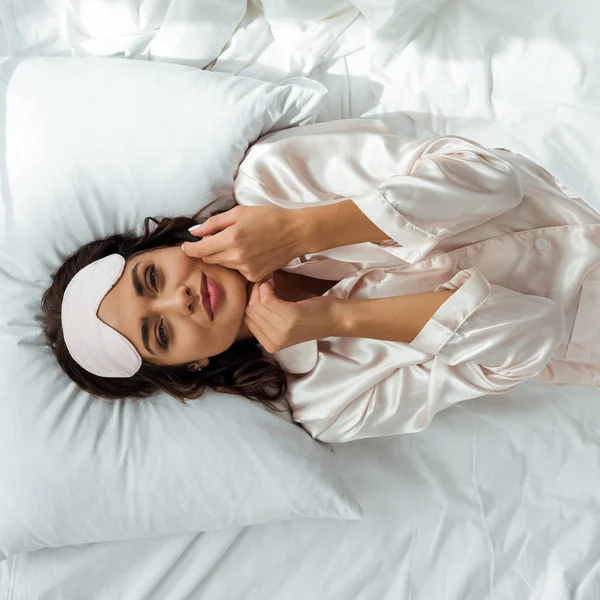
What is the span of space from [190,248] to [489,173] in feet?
1.76

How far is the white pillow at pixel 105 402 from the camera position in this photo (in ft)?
3.85

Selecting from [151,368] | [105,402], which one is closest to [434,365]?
[151,368]

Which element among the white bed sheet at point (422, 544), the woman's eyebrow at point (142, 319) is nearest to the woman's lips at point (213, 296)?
the woman's eyebrow at point (142, 319)

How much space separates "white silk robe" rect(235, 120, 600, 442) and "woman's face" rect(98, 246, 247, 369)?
0.19 meters

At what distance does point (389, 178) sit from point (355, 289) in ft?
0.80

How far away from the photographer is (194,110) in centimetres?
123

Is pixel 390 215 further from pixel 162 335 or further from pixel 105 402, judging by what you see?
pixel 105 402

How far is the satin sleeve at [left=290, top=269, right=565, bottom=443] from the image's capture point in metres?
1.09

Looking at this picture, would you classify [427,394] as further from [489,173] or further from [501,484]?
[489,173]

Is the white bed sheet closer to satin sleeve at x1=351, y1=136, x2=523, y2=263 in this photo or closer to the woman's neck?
the woman's neck

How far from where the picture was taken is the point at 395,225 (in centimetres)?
104

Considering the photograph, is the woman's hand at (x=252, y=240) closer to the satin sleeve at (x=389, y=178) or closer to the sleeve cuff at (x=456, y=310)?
the satin sleeve at (x=389, y=178)

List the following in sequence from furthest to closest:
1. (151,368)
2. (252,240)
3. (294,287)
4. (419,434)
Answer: (419,434)
(294,287)
(151,368)
(252,240)

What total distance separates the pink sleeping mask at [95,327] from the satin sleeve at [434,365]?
0.36 metres
